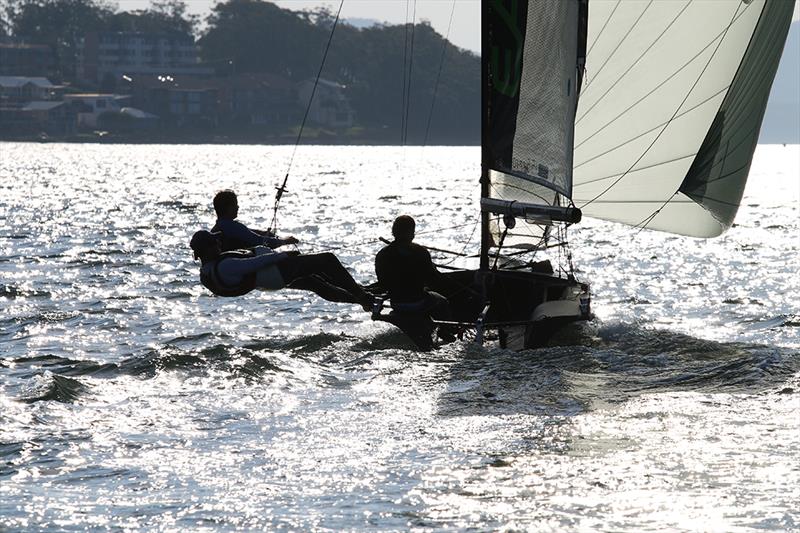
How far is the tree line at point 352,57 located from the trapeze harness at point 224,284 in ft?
502

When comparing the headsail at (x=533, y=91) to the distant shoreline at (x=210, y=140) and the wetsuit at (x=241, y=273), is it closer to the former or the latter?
the wetsuit at (x=241, y=273)

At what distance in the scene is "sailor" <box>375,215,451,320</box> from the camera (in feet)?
36.8

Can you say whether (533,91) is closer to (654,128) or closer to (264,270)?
(654,128)

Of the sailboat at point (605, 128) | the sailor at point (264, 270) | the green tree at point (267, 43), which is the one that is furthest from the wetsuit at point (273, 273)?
the green tree at point (267, 43)

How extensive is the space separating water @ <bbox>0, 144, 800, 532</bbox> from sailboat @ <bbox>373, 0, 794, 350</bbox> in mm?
655

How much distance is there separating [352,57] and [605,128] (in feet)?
567

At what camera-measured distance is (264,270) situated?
413 inches

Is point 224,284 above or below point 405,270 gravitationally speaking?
below

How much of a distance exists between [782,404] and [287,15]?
18581 centimetres

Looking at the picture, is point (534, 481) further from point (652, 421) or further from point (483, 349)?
point (483, 349)

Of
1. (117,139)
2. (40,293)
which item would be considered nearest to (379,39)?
(117,139)

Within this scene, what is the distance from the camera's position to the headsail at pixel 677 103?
12.0 metres

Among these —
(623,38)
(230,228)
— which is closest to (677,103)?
(623,38)

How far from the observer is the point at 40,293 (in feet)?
58.1
